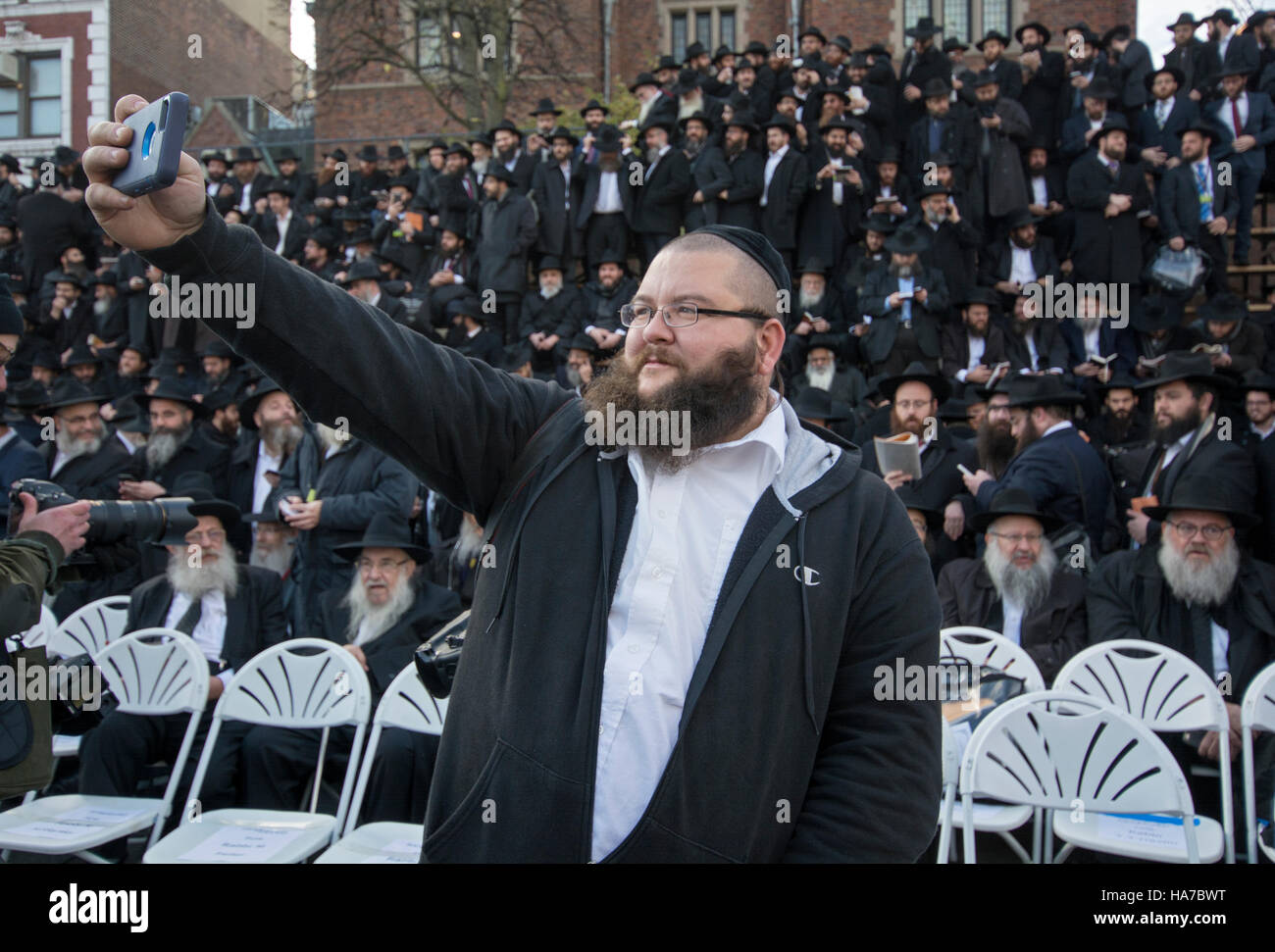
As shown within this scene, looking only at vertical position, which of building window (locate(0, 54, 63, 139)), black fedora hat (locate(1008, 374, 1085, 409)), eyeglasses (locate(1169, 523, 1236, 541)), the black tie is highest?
building window (locate(0, 54, 63, 139))

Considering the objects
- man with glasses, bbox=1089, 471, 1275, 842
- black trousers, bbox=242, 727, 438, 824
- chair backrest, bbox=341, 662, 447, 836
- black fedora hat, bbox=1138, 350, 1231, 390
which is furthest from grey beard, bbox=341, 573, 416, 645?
black fedora hat, bbox=1138, 350, 1231, 390

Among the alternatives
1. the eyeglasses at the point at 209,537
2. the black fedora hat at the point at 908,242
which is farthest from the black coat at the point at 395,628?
the black fedora hat at the point at 908,242

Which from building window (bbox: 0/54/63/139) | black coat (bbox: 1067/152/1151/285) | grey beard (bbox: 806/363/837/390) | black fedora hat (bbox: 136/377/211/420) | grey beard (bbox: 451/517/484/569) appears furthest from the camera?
building window (bbox: 0/54/63/139)

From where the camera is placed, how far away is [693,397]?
217cm

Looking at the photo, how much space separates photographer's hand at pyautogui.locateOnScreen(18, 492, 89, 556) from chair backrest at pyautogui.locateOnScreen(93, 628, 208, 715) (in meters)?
2.17

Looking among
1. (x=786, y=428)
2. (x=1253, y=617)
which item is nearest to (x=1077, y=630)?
(x=1253, y=617)

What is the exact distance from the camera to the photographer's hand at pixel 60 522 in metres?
3.29

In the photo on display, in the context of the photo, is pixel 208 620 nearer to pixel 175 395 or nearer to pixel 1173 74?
pixel 175 395

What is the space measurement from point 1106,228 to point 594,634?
31.8ft

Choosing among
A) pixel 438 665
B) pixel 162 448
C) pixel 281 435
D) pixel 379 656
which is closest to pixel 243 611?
pixel 379 656

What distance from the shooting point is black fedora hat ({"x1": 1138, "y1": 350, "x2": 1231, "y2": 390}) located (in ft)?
21.7

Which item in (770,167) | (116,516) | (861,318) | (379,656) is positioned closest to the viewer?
(116,516)

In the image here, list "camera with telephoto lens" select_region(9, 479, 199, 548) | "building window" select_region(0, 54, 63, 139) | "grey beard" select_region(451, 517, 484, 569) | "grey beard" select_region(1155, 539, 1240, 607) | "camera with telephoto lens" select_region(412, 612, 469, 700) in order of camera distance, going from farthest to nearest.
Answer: "building window" select_region(0, 54, 63, 139)
"grey beard" select_region(451, 517, 484, 569)
"grey beard" select_region(1155, 539, 1240, 607)
"camera with telephoto lens" select_region(9, 479, 199, 548)
"camera with telephoto lens" select_region(412, 612, 469, 700)

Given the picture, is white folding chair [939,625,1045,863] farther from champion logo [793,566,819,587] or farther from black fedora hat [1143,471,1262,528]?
champion logo [793,566,819,587]
